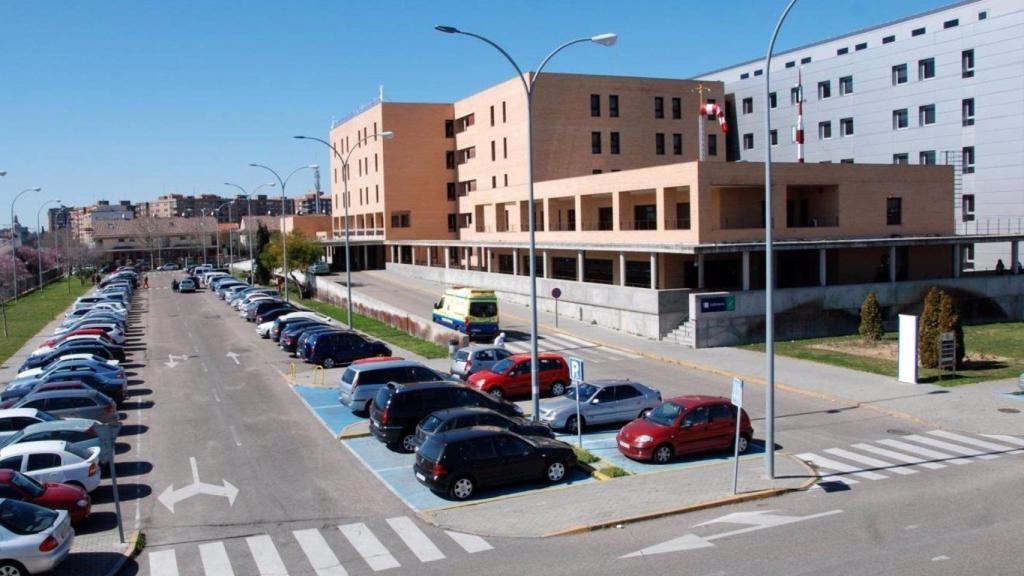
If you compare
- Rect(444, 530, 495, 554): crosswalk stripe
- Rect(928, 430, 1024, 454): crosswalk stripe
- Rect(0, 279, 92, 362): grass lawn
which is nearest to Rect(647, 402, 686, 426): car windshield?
Rect(444, 530, 495, 554): crosswalk stripe

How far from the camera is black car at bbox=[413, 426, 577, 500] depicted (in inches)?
631

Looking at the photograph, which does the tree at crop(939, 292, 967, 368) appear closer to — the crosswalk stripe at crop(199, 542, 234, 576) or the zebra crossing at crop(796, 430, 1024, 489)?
the zebra crossing at crop(796, 430, 1024, 489)

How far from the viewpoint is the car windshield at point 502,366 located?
26.1 meters

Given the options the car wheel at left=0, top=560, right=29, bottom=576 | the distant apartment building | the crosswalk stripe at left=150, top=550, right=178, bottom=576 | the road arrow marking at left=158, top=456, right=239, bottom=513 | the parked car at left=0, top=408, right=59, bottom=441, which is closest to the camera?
the car wheel at left=0, top=560, right=29, bottom=576

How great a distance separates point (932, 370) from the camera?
95.3 ft

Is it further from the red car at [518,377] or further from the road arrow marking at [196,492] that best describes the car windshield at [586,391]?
the road arrow marking at [196,492]

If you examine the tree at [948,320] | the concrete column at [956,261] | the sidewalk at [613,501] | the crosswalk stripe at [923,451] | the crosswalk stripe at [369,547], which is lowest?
the crosswalk stripe at [923,451]

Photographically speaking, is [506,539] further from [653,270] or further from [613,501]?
[653,270]

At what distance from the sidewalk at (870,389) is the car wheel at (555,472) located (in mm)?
10924

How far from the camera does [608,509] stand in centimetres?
1501

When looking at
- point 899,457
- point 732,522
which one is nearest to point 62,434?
point 732,522

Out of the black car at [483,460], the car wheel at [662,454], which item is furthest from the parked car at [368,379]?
the car wheel at [662,454]

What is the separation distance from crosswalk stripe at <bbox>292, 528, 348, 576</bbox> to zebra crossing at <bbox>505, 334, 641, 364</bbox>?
19605 millimetres

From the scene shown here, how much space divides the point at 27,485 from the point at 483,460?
8.02 metres
